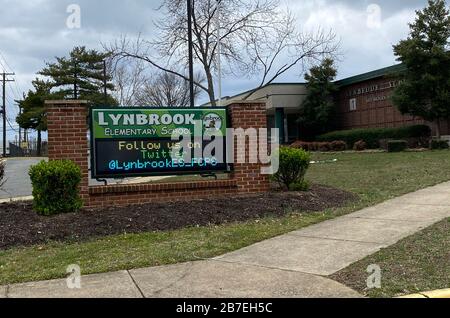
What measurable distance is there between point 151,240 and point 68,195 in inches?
91.1

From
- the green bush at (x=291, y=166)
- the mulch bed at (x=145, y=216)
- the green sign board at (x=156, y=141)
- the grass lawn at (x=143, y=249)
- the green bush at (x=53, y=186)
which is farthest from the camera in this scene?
the green bush at (x=291, y=166)

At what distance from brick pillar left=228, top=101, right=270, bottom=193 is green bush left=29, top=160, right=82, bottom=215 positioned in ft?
11.3

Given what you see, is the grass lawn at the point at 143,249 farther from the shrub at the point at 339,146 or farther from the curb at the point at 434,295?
the shrub at the point at 339,146

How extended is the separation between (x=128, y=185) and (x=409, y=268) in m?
5.95

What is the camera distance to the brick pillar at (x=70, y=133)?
31.3ft

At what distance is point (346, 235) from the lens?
24.9ft

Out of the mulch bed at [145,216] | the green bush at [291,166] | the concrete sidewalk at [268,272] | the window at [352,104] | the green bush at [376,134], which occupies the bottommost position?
the concrete sidewalk at [268,272]

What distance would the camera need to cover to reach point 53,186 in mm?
8945

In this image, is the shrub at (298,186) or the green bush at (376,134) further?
the green bush at (376,134)

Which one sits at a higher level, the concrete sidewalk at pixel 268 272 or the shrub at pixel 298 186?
the shrub at pixel 298 186

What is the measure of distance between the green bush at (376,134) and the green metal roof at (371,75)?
3.65 meters

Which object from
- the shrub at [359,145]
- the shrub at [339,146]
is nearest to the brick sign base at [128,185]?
the shrub at [359,145]

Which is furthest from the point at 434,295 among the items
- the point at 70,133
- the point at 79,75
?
the point at 79,75
